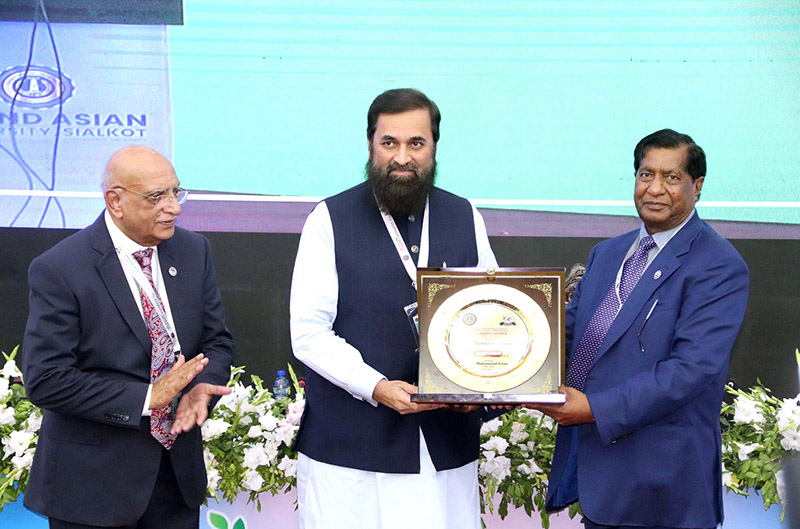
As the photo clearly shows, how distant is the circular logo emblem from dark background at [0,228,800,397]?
0.81 metres

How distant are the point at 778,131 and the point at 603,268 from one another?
2791 millimetres

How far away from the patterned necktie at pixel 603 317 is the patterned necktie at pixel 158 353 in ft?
4.24

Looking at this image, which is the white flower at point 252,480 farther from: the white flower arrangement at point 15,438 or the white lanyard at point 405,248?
Answer: the white lanyard at point 405,248

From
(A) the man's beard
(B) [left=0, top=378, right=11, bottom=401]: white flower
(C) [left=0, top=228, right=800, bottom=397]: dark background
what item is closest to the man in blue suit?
(A) the man's beard

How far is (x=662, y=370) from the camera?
2414mm

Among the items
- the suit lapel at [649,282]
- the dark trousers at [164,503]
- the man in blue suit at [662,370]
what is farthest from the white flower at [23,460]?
the suit lapel at [649,282]

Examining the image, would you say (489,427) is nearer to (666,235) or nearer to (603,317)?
(603,317)

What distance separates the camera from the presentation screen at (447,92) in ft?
16.2

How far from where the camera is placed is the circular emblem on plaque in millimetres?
2410

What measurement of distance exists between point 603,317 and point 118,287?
4.91 feet

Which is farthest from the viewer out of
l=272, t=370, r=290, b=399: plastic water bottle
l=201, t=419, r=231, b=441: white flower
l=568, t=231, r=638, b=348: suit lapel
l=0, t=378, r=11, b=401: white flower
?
l=272, t=370, r=290, b=399: plastic water bottle

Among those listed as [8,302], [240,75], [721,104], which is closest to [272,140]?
[240,75]

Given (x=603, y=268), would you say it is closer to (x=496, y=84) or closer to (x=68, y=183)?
(x=496, y=84)

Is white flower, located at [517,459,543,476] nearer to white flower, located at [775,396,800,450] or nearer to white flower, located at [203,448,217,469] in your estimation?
white flower, located at [775,396,800,450]
